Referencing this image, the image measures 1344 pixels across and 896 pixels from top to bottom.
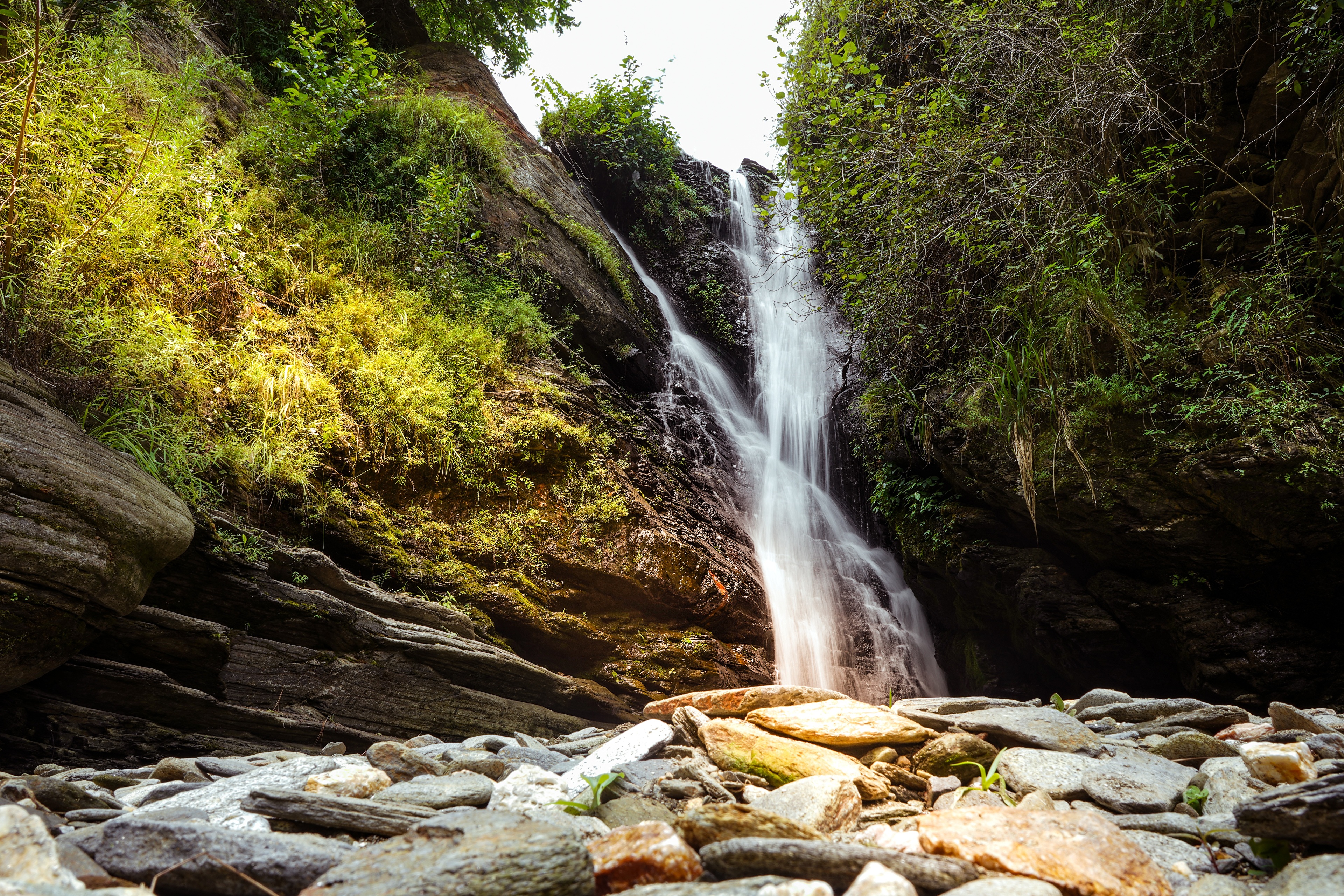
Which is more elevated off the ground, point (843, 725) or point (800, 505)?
point (800, 505)

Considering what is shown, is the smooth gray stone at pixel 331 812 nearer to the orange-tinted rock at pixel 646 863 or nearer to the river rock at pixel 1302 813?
the orange-tinted rock at pixel 646 863

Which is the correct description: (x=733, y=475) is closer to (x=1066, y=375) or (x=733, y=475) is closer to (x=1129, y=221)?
(x=1066, y=375)

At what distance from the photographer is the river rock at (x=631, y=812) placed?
7.06ft

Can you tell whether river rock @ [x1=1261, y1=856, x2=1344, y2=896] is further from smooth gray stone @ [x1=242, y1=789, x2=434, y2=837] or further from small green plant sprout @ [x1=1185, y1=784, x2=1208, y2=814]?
smooth gray stone @ [x1=242, y1=789, x2=434, y2=837]

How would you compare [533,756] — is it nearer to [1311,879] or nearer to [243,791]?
[243,791]

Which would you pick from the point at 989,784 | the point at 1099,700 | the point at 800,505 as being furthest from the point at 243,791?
the point at 800,505

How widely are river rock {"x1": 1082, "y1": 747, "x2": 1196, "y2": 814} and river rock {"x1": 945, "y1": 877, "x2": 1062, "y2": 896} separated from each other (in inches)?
43.8

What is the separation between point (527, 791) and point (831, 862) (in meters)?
1.34

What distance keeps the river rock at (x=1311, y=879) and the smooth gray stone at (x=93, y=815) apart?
338 centimetres

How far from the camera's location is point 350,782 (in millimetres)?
2371

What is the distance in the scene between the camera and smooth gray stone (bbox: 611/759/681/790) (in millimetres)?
2584

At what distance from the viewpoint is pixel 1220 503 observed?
494 centimetres

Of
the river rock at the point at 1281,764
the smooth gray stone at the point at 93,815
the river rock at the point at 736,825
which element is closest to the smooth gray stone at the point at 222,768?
the smooth gray stone at the point at 93,815

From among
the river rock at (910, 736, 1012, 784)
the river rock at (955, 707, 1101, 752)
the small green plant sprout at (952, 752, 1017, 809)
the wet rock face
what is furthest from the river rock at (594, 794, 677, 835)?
the wet rock face
